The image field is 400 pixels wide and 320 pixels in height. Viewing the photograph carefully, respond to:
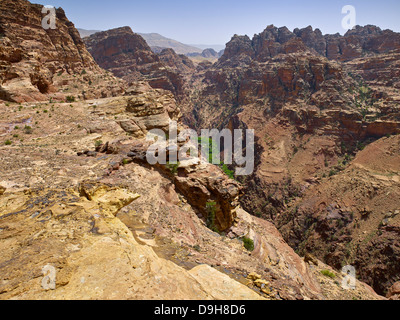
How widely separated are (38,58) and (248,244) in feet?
123

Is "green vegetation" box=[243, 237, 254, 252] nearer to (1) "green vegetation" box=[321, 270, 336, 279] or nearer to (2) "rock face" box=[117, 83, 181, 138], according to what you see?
(1) "green vegetation" box=[321, 270, 336, 279]

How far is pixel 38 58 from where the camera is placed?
3180cm

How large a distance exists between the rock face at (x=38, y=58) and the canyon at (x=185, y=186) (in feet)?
0.68

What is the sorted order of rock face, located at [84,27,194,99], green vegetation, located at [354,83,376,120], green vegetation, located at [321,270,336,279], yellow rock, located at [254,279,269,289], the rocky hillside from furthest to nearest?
1. rock face, located at [84,27,194,99]
2. green vegetation, located at [354,83,376,120]
3. the rocky hillside
4. green vegetation, located at [321,270,336,279]
5. yellow rock, located at [254,279,269,289]

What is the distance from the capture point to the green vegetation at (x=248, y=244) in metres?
16.0

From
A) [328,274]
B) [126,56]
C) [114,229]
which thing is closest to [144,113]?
[114,229]

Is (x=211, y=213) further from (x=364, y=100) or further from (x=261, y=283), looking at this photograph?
(x=364, y=100)

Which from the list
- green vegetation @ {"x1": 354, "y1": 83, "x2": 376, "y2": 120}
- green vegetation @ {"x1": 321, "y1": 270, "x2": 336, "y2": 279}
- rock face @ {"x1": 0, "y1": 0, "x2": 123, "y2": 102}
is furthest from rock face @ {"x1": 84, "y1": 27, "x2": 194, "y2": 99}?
green vegetation @ {"x1": 321, "y1": 270, "x2": 336, "y2": 279}

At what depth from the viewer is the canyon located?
598 centimetres

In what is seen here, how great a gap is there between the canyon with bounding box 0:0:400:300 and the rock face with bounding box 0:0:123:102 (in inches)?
8.1

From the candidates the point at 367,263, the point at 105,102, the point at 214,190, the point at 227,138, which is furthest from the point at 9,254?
the point at 227,138

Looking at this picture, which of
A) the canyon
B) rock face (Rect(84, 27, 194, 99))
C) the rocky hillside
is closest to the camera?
the canyon

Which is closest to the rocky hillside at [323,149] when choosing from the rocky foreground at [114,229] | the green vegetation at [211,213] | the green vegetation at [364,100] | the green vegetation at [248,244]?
the green vegetation at [364,100]
